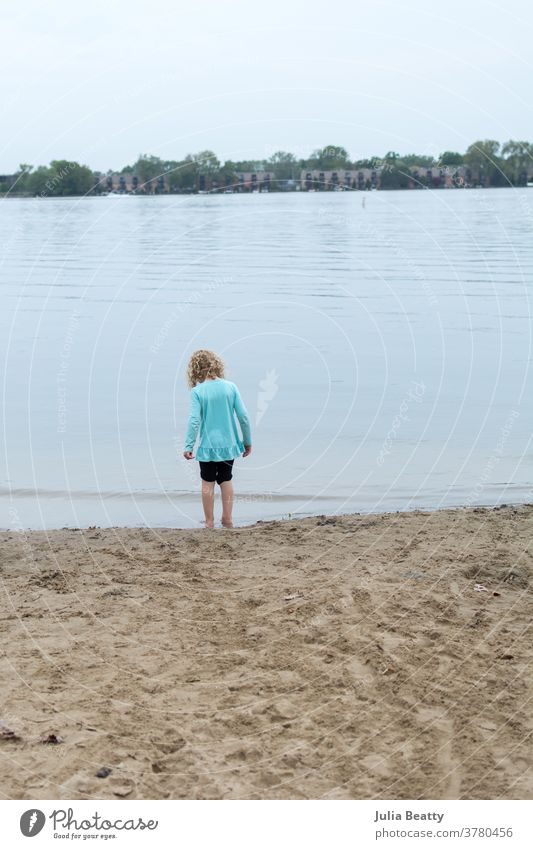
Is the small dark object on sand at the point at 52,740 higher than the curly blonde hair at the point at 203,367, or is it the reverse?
the curly blonde hair at the point at 203,367

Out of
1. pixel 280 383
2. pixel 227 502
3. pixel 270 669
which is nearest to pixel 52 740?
pixel 270 669

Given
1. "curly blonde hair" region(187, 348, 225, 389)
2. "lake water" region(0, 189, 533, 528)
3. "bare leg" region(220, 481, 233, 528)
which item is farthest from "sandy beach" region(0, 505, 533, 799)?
"lake water" region(0, 189, 533, 528)

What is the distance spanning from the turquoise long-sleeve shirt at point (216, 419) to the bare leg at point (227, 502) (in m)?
0.46

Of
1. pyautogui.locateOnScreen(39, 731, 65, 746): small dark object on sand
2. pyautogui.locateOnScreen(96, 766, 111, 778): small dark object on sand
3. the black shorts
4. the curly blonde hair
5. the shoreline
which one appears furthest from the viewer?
the shoreline

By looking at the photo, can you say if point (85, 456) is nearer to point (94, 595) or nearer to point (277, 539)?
point (277, 539)

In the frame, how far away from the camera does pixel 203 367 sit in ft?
31.8

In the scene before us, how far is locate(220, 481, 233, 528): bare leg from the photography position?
1021 centimetres

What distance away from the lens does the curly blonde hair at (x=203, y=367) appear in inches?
382

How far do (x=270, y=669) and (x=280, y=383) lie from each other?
41.7 feet

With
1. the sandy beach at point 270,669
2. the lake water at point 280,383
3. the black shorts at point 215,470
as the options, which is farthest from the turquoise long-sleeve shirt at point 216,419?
the lake water at point 280,383

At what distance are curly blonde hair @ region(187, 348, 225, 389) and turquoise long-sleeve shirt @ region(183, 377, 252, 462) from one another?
63 millimetres

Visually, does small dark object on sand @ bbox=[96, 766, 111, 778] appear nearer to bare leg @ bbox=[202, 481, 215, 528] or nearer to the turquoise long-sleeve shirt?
the turquoise long-sleeve shirt

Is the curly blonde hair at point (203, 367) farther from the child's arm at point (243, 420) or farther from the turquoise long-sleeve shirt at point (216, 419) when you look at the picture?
the child's arm at point (243, 420)

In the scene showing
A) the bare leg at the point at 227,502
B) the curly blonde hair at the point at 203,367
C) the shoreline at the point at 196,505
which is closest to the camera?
the curly blonde hair at the point at 203,367
